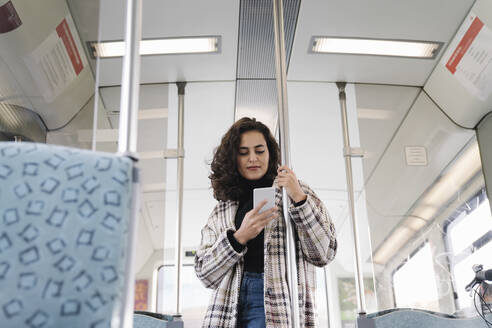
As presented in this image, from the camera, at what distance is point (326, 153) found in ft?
15.7

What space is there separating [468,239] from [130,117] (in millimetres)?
3513

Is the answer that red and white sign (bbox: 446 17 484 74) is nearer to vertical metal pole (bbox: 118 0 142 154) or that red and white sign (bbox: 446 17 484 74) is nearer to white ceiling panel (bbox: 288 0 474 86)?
white ceiling panel (bbox: 288 0 474 86)

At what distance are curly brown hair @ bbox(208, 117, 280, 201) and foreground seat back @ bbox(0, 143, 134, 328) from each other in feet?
4.78

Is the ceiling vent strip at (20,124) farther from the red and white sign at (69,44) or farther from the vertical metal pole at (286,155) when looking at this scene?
the vertical metal pole at (286,155)

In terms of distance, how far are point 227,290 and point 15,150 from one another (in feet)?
4.44

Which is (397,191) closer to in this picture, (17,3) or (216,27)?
(216,27)

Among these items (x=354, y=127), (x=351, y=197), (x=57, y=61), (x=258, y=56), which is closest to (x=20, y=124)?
(x=57, y=61)

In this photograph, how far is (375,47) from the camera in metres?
4.47

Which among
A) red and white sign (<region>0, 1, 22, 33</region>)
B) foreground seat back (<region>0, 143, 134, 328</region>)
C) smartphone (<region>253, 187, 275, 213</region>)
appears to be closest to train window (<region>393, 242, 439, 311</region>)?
smartphone (<region>253, 187, 275, 213</region>)

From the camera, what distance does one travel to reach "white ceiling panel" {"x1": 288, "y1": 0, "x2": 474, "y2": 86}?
4078 millimetres

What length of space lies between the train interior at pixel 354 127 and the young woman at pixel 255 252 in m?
1.15

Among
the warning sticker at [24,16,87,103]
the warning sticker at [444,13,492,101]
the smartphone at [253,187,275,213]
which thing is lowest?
the smartphone at [253,187,275,213]

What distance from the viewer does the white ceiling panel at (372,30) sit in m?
4.08


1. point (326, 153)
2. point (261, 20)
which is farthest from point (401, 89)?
point (261, 20)
